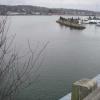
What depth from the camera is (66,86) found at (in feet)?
41.1

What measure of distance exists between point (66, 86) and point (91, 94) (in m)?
10.0

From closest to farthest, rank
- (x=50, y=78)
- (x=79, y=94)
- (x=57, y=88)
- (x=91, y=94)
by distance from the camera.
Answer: (x=91, y=94)
(x=79, y=94)
(x=57, y=88)
(x=50, y=78)

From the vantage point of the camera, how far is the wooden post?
275 cm

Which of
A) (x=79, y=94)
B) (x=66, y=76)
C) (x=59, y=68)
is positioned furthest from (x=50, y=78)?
(x=79, y=94)

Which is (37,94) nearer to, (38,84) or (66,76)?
(38,84)

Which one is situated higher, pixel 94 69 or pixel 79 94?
pixel 79 94

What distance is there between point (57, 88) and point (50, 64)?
5.00m

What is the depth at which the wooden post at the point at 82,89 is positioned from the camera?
2.75 metres

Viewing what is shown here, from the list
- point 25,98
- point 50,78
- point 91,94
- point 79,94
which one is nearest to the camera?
point 91,94

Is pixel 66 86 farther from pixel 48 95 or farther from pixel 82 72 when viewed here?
pixel 82 72

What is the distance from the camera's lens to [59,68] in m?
16.2

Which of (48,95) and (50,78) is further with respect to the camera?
(50,78)

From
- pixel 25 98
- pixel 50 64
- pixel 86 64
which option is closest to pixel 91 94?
pixel 25 98

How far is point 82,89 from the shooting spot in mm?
2756
